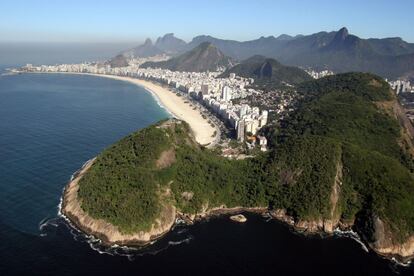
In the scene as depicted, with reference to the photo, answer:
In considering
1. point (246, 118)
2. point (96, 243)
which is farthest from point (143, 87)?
point (96, 243)

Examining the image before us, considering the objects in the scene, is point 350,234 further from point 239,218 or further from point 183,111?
point 183,111

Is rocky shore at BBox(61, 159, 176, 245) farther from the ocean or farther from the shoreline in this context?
the shoreline

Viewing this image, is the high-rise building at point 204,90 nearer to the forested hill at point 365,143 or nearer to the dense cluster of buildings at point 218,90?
the dense cluster of buildings at point 218,90


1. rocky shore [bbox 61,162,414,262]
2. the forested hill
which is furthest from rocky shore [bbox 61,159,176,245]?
the forested hill

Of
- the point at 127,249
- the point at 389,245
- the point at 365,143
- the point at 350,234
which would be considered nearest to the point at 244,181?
the point at 350,234

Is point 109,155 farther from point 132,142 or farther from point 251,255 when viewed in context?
point 251,255
